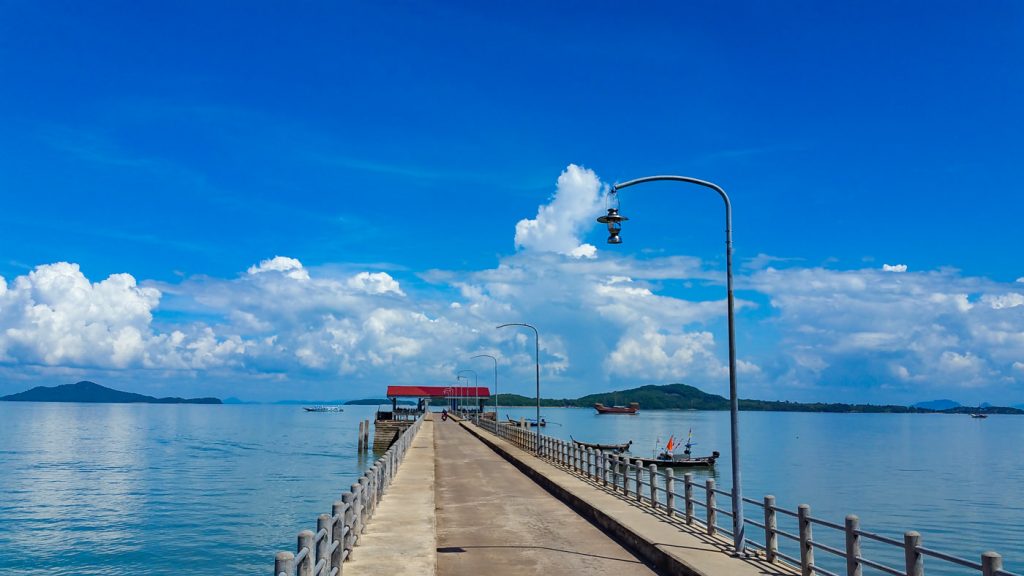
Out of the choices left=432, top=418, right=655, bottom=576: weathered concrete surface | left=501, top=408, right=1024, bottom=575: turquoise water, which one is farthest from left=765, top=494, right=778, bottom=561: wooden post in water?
left=501, top=408, right=1024, bottom=575: turquoise water

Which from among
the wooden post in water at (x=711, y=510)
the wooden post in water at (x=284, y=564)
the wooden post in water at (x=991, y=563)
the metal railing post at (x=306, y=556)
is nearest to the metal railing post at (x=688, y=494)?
the wooden post in water at (x=711, y=510)

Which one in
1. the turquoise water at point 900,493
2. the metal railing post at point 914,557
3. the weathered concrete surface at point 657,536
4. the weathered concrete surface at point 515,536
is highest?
the metal railing post at point 914,557

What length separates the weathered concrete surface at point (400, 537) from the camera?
13133mm

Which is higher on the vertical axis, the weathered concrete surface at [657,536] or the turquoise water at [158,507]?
the weathered concrete surface at [657,536]

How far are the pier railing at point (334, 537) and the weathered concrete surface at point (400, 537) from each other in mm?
275

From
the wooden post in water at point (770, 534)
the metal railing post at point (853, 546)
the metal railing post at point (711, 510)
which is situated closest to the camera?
the metal railing post at point (853, 546)

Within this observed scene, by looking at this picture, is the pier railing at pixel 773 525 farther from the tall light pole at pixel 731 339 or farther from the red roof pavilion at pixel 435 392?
the red roof pavilion at pixel 435 392

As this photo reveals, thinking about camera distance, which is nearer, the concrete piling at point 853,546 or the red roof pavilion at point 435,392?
the concrete piling at point 853,546

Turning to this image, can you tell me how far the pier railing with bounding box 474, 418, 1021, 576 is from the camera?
1026 centimetres

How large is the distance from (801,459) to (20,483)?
76.2 m

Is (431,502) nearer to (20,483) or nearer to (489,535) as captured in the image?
(489,535)

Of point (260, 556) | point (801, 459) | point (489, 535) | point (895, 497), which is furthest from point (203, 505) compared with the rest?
point (801, 459)

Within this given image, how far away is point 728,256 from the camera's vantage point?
1617 cm

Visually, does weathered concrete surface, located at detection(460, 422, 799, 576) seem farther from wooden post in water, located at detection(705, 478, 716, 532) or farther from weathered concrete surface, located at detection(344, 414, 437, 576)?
weathered concrete surface, located at detection(344, 414, 437, 576)
